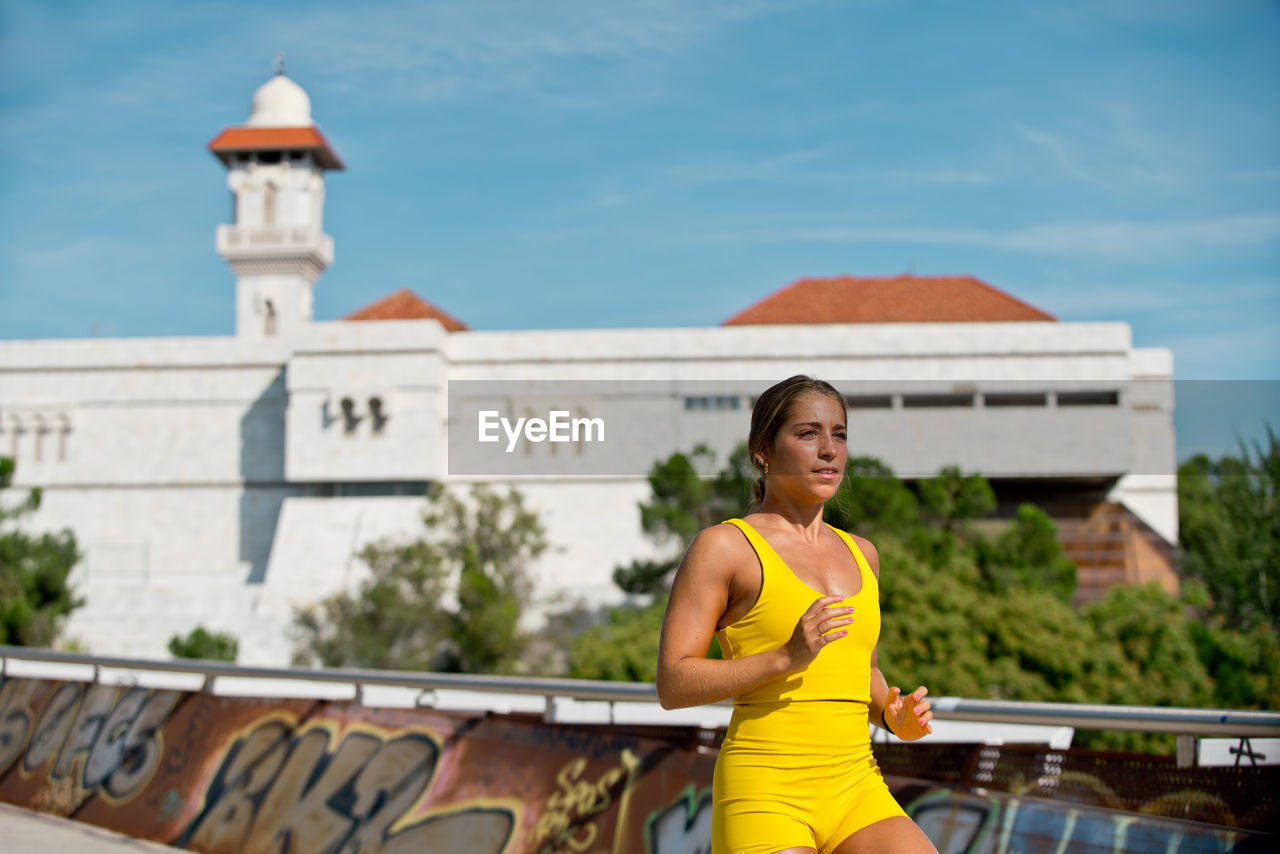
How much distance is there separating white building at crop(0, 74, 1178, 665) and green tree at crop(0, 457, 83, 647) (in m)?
1.83

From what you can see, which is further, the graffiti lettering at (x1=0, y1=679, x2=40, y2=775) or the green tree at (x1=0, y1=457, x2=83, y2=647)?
the green tree at (x1=0, y1=457, x2=83, y2=647)

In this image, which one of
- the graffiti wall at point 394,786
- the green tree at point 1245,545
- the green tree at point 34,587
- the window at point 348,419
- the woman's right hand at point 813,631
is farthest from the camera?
the window at point 348,419

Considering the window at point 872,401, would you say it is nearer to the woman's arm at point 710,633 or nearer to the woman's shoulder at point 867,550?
the woman's shoulder at point 867,550

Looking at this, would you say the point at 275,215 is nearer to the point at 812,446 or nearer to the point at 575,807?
the point at 575,807

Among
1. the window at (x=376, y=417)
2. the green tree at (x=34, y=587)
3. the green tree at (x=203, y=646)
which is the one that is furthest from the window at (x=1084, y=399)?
the green tree at (x=34, y=587)

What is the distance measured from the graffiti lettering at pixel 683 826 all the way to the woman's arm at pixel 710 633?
6.09ft

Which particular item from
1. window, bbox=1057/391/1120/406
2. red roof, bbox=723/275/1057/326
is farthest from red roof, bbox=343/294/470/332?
window, bbox=1057/391/1120/406

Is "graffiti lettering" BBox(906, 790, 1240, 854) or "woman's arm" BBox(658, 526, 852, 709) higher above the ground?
"woman's arm" BBox(658, 526, 852, 709)

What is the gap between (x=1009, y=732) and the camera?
482 cm

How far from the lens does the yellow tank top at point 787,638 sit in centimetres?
232

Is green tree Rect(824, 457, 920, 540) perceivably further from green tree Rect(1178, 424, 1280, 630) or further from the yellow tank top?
the yellow tank top

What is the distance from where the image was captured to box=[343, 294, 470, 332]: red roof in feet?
151

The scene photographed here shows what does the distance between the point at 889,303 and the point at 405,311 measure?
17.5 metres

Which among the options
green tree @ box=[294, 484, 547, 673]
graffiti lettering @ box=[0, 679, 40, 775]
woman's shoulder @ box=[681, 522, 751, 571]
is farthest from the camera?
green tree @ box=[294, 484, 547, 673]
